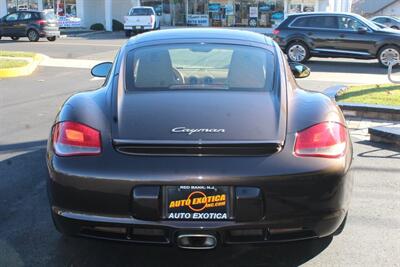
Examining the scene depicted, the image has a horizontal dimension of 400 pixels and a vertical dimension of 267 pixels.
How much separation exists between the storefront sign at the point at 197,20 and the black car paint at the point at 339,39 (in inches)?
795

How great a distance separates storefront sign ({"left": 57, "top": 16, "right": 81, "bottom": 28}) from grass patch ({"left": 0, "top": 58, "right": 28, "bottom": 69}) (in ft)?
83.0

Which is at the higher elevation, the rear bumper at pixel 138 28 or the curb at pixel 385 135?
the curb at pixel 385 135

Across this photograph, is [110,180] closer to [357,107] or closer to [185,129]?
[185,129]

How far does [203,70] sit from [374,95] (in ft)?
19.8

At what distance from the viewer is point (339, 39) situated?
666 inches

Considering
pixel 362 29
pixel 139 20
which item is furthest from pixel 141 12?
pixel 362 29

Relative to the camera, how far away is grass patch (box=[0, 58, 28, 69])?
14084mm

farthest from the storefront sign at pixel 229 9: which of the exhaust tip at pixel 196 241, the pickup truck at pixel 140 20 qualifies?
the exhaust tip at pixel 196 241

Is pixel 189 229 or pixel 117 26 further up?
pixel 189 229

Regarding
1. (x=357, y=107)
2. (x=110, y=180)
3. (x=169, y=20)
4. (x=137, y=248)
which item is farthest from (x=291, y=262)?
(x=169, y=20)

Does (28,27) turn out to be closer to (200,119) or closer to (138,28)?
(138,28)

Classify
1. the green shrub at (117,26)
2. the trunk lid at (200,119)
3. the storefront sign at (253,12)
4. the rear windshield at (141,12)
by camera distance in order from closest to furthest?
the trunk lid at (200,119)
the rear windshield at (141,12)
the storefront sign at (253,12)
the green shrub at (117,26)

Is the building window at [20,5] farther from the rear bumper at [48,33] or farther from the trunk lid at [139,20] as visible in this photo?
the rear bumper at [48,33]

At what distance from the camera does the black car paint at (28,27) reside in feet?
88.0
